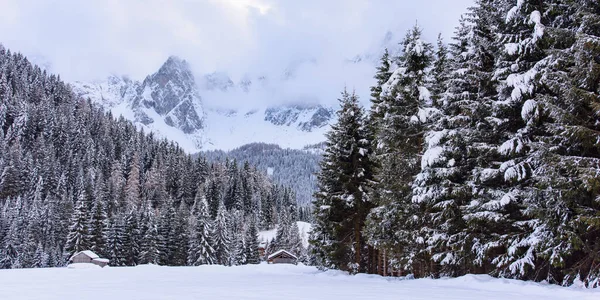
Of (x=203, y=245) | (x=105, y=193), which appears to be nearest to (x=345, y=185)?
(x=203, y=245)

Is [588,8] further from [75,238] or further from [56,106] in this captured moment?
[56,106]

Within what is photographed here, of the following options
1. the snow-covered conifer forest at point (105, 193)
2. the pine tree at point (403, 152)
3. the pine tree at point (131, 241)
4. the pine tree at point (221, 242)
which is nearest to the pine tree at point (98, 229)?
the snow-covered conifer forest at point (105, 193)

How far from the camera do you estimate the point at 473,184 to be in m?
14.5

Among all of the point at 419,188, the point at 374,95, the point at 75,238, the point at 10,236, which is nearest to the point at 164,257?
the point at 75,238

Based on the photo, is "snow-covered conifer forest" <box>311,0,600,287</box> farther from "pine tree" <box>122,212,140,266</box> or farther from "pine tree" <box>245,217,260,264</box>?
"pine tree" <box>245,217,260,264</box>

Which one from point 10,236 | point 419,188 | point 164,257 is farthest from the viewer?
point 10,236

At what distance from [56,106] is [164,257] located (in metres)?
129

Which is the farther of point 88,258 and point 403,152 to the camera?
point 88,258

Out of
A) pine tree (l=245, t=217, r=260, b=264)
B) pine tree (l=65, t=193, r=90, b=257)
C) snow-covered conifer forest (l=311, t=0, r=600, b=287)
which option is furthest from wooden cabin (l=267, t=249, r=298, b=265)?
snow-covered conifer forest (l=311, t=0, r=600, b=287)

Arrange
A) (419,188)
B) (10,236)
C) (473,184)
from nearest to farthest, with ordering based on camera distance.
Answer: (473,184) → (419,188) → (10,236)

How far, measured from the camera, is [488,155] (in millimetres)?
14625

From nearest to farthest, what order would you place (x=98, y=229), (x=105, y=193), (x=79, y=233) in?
(x=79, y=233), (x=98, y=229), (x=105, y=193)

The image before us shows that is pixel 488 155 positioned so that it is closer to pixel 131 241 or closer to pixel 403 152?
pixel 403 152

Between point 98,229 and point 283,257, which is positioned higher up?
point 98,229
